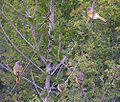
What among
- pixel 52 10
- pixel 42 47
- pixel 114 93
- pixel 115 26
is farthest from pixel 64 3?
pixel 115 26

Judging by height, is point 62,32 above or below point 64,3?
below

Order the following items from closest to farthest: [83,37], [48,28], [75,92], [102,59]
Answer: [83,37] → [48,28] → [75,92] → [102,59]

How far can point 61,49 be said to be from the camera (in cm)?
161

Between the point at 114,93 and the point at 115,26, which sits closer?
the point at 114,93

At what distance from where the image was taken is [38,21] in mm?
1553

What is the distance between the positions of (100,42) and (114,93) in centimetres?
84

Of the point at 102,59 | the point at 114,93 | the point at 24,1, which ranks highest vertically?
the point at 24,1

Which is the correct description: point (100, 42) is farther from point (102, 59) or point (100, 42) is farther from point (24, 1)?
point (24, 1)

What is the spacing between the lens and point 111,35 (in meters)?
5.07

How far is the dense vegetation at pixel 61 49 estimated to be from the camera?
153cm

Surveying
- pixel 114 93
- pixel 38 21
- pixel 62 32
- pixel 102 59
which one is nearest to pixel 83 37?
pixel 62 32

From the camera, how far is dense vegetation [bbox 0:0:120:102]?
1529mm

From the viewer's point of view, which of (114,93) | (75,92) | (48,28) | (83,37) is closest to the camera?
(83,37)

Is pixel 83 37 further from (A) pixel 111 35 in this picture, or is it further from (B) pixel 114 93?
(A) pixel 111 35
